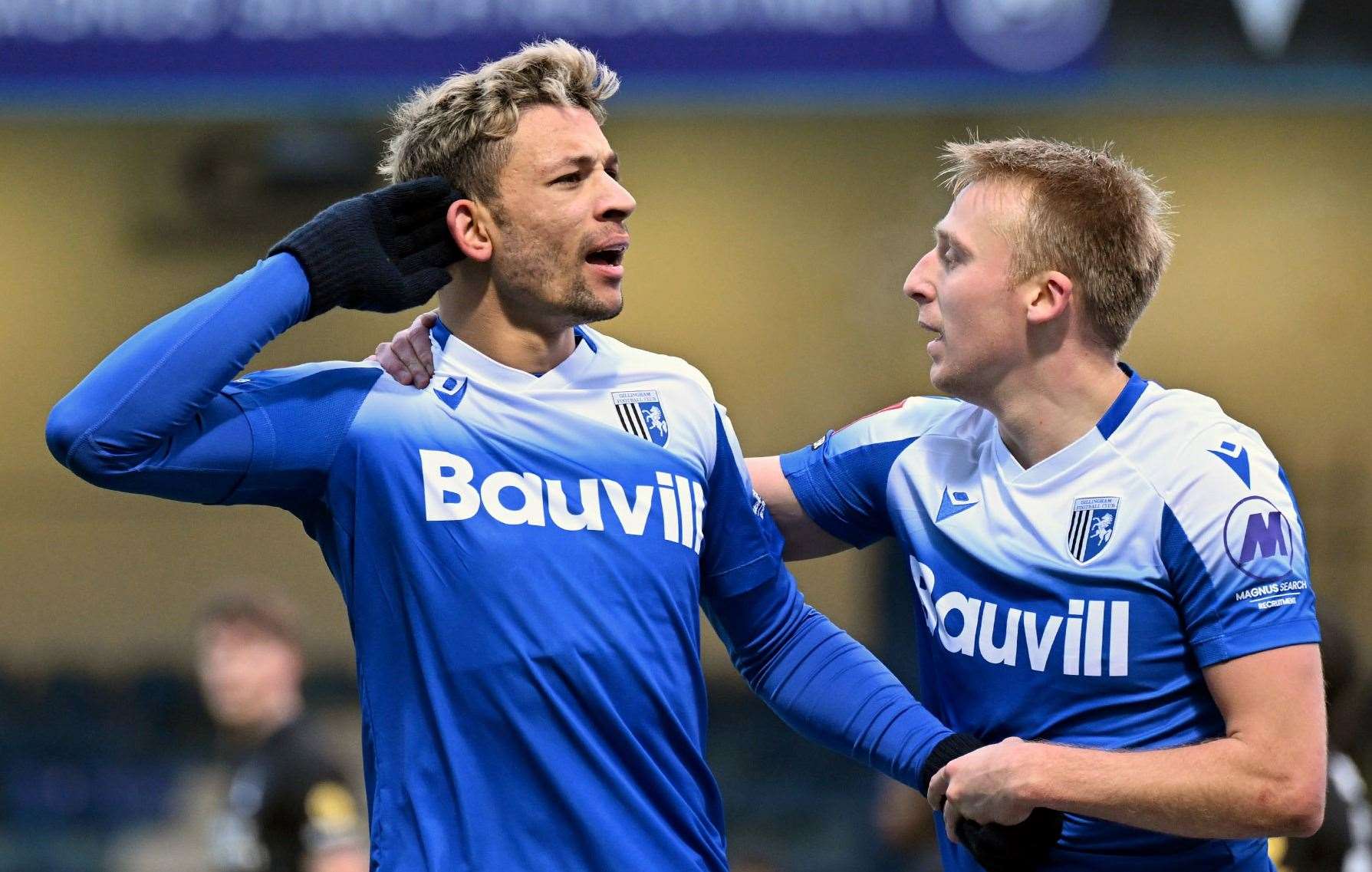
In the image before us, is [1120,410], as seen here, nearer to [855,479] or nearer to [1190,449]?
[1190,449]

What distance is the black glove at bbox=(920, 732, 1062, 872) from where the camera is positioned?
253 centimetres

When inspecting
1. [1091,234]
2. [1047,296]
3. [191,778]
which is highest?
[1091,234]

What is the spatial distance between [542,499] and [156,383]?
0.60m

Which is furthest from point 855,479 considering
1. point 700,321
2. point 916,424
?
point 700,321

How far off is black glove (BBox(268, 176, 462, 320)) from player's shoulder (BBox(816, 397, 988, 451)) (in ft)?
2.68

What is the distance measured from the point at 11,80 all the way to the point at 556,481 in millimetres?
6304

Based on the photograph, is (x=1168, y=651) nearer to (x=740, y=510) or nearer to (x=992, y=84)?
(x=740, y=510)

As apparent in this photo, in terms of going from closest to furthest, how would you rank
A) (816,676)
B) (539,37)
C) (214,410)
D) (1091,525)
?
(214,410) → (1091,525) → (816,676) → (539,37)

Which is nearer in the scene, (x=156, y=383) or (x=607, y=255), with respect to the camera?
(x=156, y=383)

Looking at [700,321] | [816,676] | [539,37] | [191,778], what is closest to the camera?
[816,676]

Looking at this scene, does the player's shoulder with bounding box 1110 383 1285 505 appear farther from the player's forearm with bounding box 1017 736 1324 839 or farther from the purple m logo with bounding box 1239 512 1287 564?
the player's forearm with bounding box 1017 736 1324 839

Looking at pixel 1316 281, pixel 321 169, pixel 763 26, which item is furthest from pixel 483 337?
pixel 1316 281

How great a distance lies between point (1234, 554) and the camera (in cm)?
247

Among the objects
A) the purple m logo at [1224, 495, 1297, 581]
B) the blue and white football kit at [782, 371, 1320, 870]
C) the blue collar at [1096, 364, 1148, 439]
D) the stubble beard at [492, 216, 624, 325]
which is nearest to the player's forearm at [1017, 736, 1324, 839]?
the blue and white football kit at [782, 371, 1320, 870]
